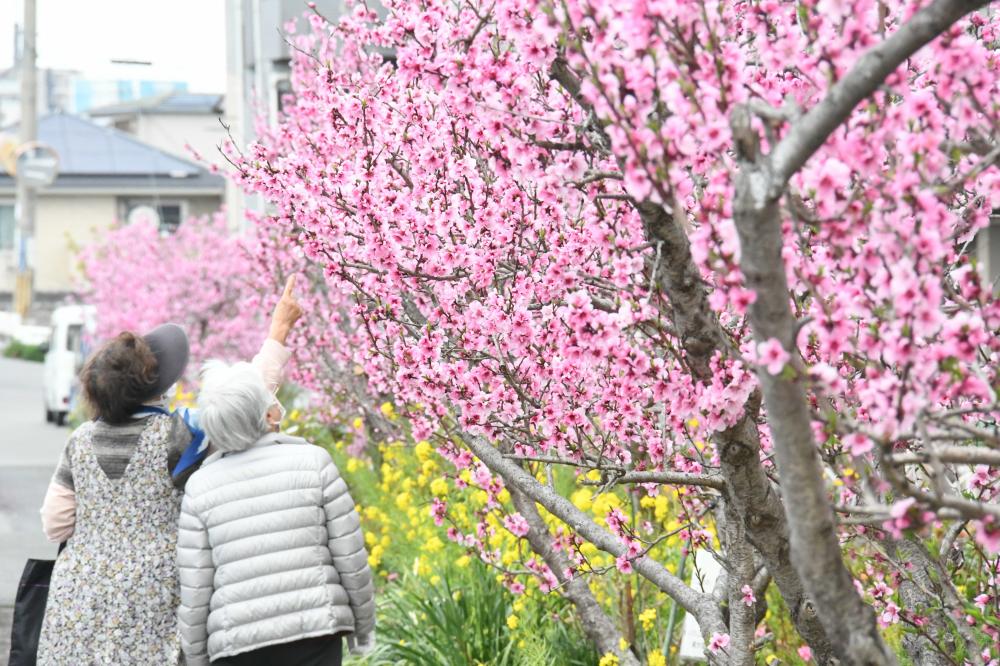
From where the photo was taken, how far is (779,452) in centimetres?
241

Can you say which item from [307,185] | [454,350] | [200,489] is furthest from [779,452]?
[307,185]

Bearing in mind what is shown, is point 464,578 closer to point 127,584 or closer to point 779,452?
point 127,584

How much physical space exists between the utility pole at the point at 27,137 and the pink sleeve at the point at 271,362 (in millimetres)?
18909

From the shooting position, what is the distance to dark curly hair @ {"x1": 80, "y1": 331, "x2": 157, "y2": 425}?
4551 mm

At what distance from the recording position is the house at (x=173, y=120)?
164ft

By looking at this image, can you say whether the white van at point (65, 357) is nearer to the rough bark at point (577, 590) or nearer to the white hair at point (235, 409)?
the rough bark at point (577, 590)

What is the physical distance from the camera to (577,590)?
532 centimetres

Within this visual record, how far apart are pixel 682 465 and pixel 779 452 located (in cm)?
190

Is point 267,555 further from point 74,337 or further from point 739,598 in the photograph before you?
point 74,337

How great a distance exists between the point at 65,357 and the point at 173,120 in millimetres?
32200

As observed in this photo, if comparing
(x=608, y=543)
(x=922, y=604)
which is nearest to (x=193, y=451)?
(x=608, y=543)

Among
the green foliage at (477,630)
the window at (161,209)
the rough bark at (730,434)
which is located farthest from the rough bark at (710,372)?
the window at (161,209)

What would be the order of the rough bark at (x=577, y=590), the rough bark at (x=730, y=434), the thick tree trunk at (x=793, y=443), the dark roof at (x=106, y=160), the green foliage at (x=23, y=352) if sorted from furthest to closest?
1. the dark roof at (x=106, y=160)
2. the green foliage at (x=23, y=352)
3. the rough bark at (x=577, y=590)
4. the rough bark at (x=730, y=434)
5. the thick tree trunk at (x=793, y=443)

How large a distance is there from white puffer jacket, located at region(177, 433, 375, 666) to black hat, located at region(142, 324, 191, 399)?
1.89 feet
